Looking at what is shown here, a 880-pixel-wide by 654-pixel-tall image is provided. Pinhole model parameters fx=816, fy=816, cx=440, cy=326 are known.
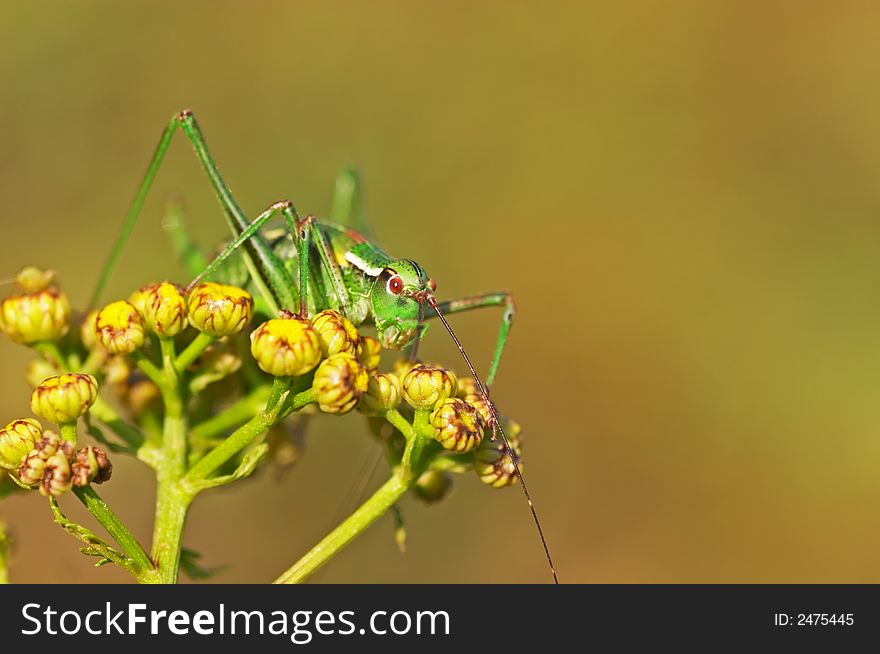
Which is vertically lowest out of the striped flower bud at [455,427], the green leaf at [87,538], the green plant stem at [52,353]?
the green leaf at [87,538]

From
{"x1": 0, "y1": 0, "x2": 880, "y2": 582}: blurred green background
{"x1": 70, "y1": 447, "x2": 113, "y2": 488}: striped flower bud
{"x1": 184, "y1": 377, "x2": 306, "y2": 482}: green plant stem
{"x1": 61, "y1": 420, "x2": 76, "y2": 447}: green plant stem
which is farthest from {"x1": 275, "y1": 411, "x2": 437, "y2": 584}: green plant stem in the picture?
{"x1": 0, "y1": 0, "x2": 880, "y2": 582}: blurred green background

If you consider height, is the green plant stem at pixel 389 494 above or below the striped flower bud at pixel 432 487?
below

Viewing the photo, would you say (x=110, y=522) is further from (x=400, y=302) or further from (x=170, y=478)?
(x=400, y=302)

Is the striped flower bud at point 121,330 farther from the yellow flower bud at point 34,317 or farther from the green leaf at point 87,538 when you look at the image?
the green leaf at point 87,538

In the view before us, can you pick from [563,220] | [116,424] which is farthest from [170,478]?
[563,220]

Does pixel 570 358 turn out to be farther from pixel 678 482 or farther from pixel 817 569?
pixel 817 569

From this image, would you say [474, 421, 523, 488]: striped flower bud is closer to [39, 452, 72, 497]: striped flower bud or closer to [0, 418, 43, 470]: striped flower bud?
[39, 452, 72, 497]: striped flower bud

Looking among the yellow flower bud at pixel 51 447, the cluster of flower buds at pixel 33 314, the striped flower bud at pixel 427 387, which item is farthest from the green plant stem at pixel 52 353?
the striped flower bud at pixel 427 387
